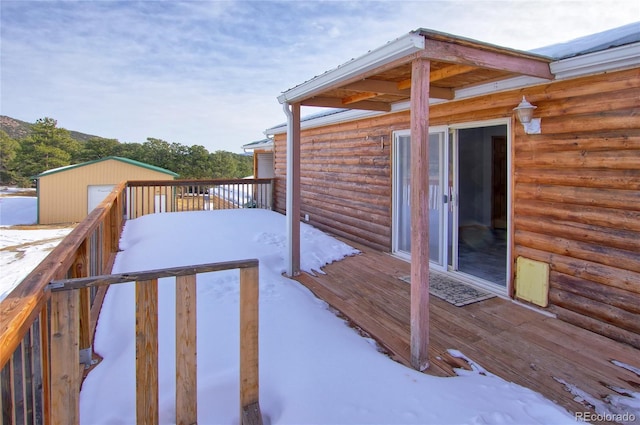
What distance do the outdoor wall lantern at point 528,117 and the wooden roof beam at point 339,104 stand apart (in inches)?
84.2

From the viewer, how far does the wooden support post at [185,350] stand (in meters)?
1.87

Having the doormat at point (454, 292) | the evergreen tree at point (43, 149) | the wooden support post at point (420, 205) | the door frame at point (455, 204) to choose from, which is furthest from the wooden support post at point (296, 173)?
the evergreen tree at point (43, 149)

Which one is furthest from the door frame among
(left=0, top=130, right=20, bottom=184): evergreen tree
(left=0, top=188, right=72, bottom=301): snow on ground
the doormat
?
(left=0, top=130, right=20, bottom=184): evergreen tree

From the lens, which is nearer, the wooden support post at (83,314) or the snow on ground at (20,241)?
the wooden support post at (83,314)

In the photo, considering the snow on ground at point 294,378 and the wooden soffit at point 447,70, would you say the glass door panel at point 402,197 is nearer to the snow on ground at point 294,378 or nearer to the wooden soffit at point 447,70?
the wooden soffit at point 447,70

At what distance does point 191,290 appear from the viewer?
1880mm

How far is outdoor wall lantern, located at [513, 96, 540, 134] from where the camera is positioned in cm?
356

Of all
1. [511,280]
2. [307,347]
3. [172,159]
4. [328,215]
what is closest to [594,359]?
[511,280]

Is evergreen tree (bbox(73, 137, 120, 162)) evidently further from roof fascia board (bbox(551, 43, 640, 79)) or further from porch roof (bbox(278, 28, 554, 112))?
roof fascia board (bbox(551, 43, 640, 79))

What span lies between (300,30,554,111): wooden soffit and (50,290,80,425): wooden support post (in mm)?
2482

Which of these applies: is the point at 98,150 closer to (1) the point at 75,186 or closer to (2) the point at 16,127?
(1) the point at 75,186

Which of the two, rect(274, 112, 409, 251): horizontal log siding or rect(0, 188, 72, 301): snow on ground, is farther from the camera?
rect(0, 188, 72, 301): snow on ground

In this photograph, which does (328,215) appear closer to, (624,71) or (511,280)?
(511,280)

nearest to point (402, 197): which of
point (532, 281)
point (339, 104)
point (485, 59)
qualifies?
point (339, 104)
